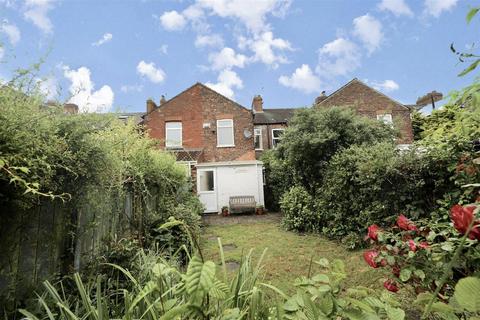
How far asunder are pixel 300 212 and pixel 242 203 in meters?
5.21

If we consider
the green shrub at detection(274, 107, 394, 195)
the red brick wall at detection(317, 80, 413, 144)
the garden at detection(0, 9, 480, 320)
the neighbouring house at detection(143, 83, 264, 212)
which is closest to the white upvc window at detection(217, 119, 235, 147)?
the neighbouring house at detection(143, 83, 264, 212)

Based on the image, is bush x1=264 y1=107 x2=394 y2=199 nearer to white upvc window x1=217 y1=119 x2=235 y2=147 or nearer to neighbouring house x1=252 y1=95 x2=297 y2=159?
white upvc window x1=217 y1=119 x2=235 y2=147

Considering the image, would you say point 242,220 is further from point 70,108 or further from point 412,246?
point 412,246

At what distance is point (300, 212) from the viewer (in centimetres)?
938

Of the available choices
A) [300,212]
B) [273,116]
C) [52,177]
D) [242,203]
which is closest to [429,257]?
[52,177]

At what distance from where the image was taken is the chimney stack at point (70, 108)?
2518 mm

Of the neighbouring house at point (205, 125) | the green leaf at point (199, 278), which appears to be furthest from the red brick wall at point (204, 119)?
the green leaf at point (199, 278)

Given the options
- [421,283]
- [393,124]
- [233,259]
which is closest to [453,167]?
[421,283]

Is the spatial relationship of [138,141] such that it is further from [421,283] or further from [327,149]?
[327,149]

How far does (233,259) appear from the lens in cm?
618

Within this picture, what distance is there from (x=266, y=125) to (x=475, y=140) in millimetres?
16548

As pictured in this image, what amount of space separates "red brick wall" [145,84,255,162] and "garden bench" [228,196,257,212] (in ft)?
10.3

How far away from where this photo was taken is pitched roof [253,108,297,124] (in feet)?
67.3

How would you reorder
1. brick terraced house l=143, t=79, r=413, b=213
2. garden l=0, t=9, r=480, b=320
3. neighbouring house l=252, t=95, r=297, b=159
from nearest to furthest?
garden l=0, t=9, r=480, b=320 → brick terraced house l=143, t=79, r=413, b=213 → neighbouring house l=252, t=95, r=297, b=159
